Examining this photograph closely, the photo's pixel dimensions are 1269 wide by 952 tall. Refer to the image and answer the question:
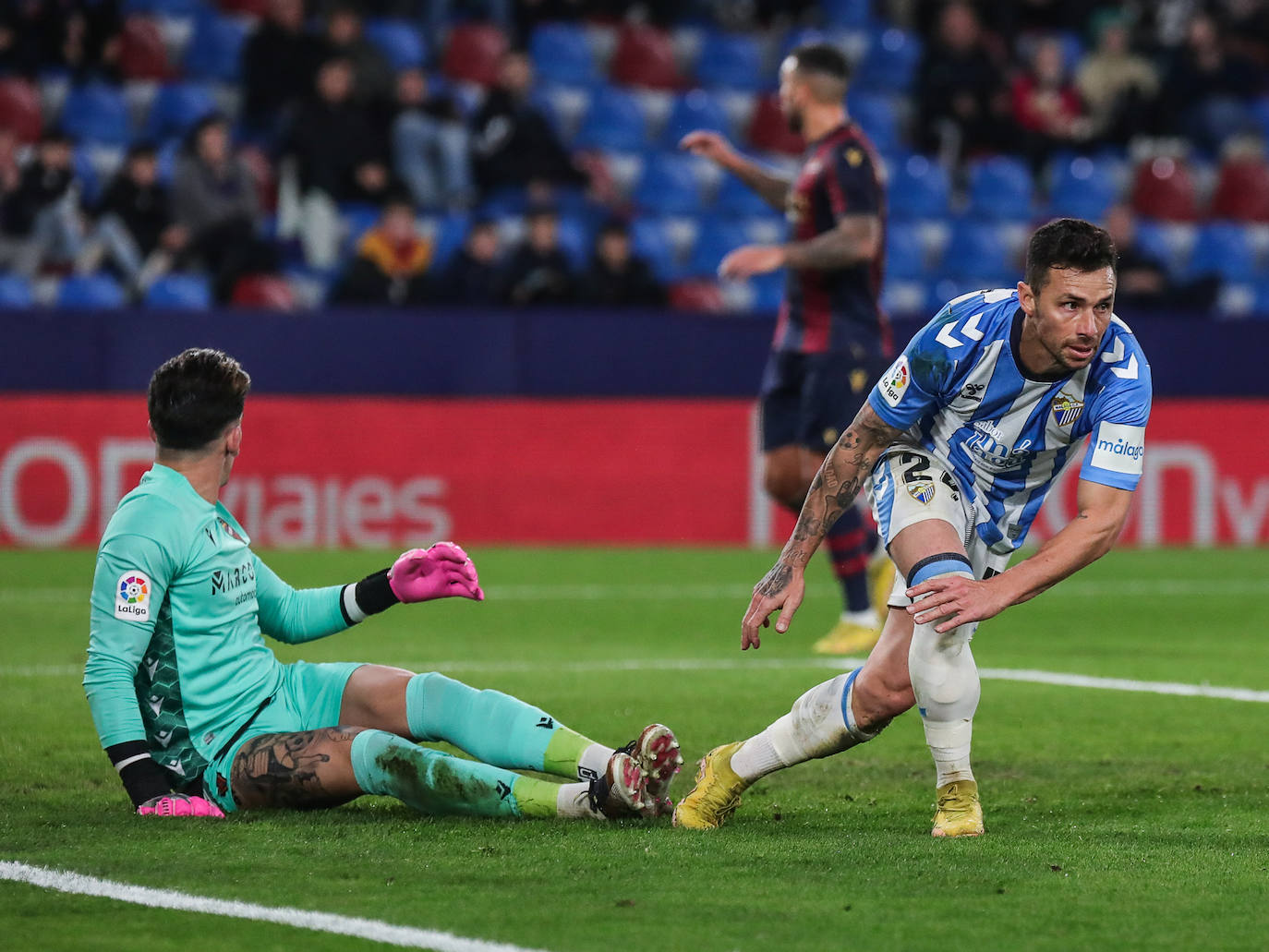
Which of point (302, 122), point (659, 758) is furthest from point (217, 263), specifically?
point (659, 758)

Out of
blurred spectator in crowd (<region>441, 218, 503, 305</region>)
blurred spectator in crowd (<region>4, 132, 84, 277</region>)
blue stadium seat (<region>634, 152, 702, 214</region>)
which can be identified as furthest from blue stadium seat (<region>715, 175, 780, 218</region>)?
blurred spectator in crowd (<region>4, 132, 84, 277</region>)

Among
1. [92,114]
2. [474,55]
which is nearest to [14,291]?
[92,114]

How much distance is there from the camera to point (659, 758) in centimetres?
461

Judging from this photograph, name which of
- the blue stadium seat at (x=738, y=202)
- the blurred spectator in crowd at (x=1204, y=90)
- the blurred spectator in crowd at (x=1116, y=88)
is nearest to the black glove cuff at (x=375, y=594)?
the blue stadium seat at (x=738, y=202)

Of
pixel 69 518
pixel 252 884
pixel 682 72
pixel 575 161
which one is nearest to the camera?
pixel 252 884

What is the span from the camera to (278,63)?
15117mm

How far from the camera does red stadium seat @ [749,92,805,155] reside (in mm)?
17156

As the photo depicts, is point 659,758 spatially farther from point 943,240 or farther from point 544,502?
point 943,240

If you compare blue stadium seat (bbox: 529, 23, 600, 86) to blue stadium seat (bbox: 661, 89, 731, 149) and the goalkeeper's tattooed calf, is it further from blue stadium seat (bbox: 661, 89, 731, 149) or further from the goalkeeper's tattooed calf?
the goalkeeper's tattooed calf

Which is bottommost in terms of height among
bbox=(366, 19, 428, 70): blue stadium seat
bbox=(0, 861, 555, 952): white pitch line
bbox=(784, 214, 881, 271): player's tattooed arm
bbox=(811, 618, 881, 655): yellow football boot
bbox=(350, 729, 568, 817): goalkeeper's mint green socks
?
bbox=(0, 861, 555, 952): white pitch line

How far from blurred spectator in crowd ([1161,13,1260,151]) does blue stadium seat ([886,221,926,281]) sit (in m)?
3.51

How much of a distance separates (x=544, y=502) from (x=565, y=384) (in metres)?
0.89

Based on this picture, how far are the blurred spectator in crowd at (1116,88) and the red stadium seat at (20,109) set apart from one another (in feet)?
32.3

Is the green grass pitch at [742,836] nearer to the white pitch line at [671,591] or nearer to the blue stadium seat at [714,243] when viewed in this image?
Answer: the white pitch line at [671,591]
